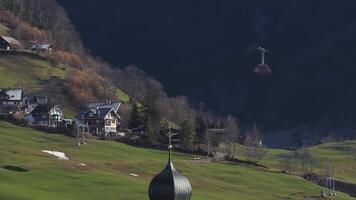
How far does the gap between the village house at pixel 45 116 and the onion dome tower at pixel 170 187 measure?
12288 centimetres

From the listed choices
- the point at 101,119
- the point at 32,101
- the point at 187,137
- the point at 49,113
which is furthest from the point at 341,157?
the point at 32,101

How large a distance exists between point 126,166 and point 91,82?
261ft

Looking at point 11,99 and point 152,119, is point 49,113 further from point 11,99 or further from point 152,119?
point 152,119

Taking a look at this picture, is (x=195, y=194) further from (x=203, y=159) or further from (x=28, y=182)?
(x=203, y=159)

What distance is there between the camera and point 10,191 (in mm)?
80750

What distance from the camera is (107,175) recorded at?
102 m

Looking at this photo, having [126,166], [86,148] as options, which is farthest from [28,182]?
[86,148]

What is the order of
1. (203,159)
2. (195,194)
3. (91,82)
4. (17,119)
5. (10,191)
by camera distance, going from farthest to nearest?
(91,82) < (17,119) < (203,159) < (195,194) < (10,191)

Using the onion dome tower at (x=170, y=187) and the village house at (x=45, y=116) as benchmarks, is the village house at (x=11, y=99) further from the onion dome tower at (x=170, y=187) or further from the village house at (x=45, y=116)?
the onion dome tower at (x=170, y=187)

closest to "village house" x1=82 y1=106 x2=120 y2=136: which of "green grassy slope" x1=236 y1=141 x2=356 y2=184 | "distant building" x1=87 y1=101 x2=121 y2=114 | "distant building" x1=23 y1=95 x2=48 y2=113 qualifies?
"distant building" x1=87 y1=101 x2=121 y2=114

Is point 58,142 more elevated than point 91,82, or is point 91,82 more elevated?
point 91,82

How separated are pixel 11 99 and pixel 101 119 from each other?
15630 mm

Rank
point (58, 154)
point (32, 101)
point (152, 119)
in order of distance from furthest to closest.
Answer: point (32, 101), point (152, 119), point (58, 154)

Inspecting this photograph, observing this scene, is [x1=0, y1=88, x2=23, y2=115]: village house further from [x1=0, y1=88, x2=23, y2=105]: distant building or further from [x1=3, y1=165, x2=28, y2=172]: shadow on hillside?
[x1=3, y1=165, x2=28, y2=172]: shadow on hillside
